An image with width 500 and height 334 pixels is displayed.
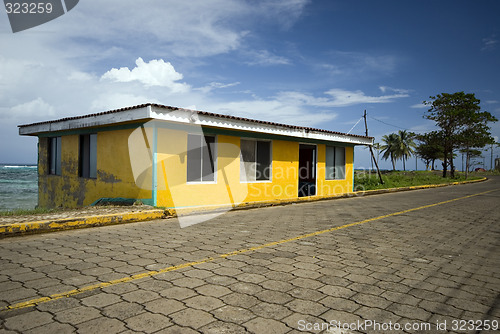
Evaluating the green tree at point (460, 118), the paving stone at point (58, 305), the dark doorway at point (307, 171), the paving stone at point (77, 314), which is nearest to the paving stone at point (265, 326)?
the paving stone at point (77, 314)

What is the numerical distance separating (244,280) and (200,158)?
7092mm

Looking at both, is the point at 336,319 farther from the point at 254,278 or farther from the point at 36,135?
the point at 36,135

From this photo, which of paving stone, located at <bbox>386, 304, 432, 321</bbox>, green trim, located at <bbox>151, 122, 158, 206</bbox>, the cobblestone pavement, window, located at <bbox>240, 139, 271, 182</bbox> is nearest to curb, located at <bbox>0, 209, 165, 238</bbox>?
the cobblestone pavement

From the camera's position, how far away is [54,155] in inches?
Result: 508

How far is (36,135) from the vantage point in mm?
13727

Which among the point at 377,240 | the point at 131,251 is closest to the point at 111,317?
the point at 131,251

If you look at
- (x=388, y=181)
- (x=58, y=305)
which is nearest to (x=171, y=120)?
(x=58, y=305)

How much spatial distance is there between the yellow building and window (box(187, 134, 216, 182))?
0.03 meters

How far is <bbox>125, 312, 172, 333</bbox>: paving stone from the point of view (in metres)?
2.62

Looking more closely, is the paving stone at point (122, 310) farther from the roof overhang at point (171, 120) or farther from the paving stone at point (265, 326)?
the roof overhang at point (171, 120)

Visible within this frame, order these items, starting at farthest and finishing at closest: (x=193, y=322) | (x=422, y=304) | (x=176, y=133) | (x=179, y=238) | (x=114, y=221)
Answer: (x=176, y=133) < (x=114, y=221) < (x=179, y=238) < (x=422, y=304) < (x=193, y=322)

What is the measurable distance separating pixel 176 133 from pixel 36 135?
7.89 metres

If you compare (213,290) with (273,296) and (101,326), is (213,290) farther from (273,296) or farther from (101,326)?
(101,326)

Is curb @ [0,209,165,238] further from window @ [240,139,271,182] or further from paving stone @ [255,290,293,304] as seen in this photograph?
paving stone @ [255,290,293,304]
